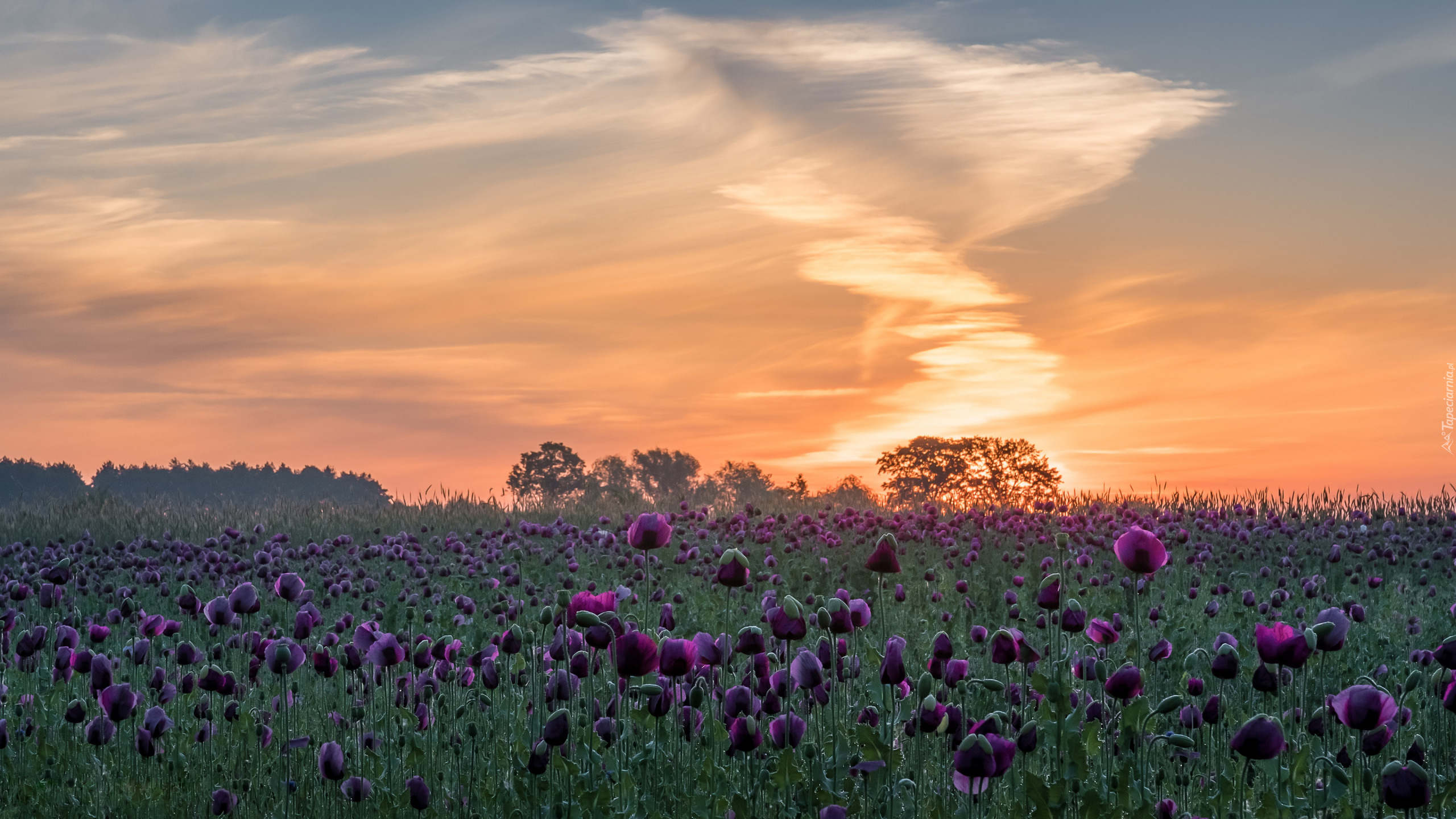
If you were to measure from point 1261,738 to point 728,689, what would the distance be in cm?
277

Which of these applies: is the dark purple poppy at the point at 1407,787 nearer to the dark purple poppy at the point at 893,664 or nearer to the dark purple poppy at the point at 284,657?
the dark purple poppy at the point at 893,664

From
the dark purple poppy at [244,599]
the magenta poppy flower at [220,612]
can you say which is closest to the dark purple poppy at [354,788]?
the dark purple poppy at [244,599]

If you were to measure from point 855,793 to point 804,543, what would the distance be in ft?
37.5

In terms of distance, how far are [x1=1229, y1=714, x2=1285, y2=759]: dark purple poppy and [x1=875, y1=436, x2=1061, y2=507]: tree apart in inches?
1657

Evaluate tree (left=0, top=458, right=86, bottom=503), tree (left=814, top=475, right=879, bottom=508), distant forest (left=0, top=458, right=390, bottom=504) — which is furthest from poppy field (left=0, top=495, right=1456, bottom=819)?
tree (left=0, top=458, right=86, bottom=503)

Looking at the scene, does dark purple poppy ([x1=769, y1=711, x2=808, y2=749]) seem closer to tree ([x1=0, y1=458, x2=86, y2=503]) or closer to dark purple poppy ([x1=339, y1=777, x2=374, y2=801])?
dark purple poppy ([x1=339, y1=777, x2=374, y2=801])

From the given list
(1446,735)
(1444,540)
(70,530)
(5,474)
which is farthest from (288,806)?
(5,474)

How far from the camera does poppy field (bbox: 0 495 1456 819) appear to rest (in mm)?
5289

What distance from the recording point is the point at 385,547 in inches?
621

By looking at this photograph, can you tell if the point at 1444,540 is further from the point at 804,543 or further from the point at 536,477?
the point at 536,477

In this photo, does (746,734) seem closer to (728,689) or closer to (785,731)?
(785,731)

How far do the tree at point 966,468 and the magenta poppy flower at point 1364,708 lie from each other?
1656 inches

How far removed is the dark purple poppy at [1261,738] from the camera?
4.40 m

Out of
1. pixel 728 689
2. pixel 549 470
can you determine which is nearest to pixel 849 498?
pixel 728 689
